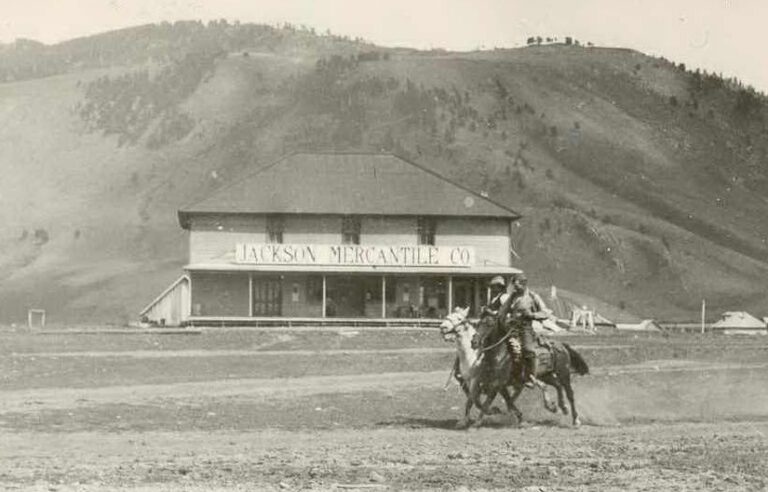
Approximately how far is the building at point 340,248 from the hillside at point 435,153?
2036cm

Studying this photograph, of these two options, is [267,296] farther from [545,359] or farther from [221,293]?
[545,359]

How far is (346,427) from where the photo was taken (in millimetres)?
18828

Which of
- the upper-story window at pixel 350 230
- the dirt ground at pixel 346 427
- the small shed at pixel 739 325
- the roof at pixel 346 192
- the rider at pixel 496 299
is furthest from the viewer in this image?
the small shed at pixel 739 325

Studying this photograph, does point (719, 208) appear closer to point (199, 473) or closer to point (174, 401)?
point (174, 401)

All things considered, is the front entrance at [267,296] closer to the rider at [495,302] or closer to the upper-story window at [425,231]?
the upper-story window at [425,231]

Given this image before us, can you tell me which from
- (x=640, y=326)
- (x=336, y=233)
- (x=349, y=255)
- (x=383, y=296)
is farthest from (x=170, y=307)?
(x=640, y=326)

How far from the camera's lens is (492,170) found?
10862 centimetres

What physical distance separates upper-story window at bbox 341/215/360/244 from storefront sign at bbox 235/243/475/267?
2.61 metres

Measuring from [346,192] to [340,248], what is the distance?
494 cm

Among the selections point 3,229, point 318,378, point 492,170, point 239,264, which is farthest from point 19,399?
point 3,229

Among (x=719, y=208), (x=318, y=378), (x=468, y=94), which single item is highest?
(x=468, y=94)

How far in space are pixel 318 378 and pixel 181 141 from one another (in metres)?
101

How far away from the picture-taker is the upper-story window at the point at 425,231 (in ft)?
194

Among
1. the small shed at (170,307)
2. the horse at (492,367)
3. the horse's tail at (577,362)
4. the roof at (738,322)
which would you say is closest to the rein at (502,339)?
the horse at (492,367)
